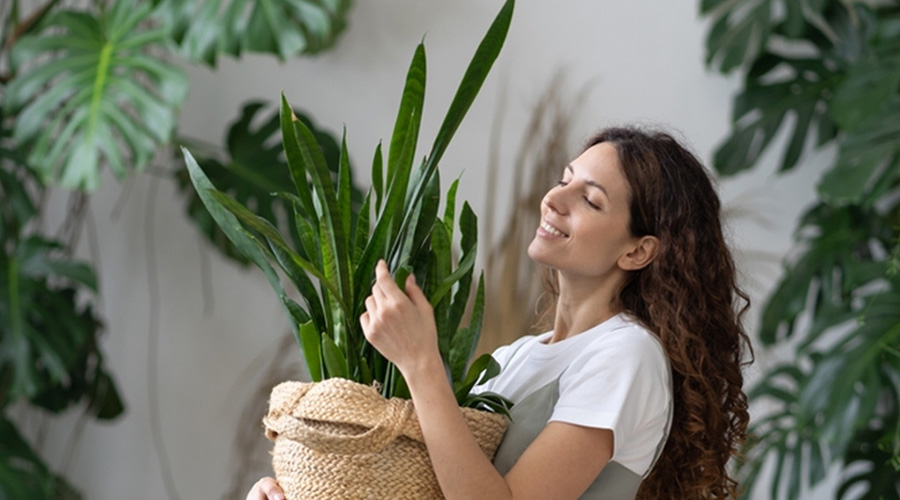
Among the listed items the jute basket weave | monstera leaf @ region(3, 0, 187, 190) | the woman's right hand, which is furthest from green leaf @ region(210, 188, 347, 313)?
monstera leaf @ region(3, 0, 187, 190)

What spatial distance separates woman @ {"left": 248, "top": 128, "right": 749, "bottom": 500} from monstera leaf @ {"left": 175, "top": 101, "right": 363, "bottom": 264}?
1844mm

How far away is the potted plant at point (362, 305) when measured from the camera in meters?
1.23

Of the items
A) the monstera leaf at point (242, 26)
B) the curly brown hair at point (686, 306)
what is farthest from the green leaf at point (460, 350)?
the monstera leaf at point (242, 26)

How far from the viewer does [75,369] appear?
10.7 ft

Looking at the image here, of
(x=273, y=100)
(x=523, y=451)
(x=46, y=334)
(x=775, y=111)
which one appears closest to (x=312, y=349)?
(x=523, y=451)

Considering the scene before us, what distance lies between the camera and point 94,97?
289 centimetres

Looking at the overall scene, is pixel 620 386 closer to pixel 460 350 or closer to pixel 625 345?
pixel 625 345

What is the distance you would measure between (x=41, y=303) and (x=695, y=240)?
2269 millimetres

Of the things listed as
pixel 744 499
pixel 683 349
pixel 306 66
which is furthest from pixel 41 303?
pixel 683 349

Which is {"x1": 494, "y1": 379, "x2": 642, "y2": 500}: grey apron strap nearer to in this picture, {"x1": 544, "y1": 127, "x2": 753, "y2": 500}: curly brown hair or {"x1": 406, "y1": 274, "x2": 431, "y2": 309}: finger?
{"x1": 544, "y1": 127, "x2": 753, "y2": 500}: curly brown hair

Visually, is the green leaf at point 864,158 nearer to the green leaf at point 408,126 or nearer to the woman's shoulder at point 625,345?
A: the woman's shoulder at point 625,345

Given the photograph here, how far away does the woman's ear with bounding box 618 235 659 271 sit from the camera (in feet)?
4.78

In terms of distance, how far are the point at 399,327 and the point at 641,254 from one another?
1.37ft

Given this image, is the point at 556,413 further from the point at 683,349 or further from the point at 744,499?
the point at 744,499
